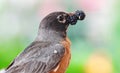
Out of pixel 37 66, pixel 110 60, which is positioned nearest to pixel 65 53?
pixel 37 66

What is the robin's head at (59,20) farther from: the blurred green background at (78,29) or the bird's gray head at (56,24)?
the blurred green background at (78,29)

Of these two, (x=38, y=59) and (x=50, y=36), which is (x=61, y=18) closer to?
(x=50, y=36)

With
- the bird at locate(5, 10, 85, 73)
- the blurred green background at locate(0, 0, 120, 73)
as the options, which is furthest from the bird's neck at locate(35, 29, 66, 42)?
the blurred green background at locate(0, 0, 120, 73)

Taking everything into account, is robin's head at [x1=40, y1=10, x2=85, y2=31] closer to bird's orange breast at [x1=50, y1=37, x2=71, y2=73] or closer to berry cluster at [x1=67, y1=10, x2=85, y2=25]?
berry cluster at [x1=67, y1=10, x2=85, y2=25]

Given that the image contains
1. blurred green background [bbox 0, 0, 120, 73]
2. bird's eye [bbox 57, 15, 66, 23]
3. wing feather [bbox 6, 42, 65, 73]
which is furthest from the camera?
blurred green background [bbox 0, 0, 120, 73]

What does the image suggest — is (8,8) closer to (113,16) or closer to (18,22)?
(18,22)

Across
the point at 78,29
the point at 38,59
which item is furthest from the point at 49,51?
the point at 78,29
